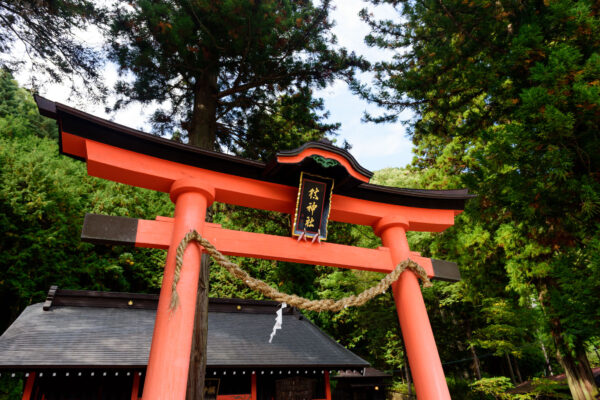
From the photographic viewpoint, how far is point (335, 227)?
8.39 metres

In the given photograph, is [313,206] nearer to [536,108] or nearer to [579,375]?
[536,108]

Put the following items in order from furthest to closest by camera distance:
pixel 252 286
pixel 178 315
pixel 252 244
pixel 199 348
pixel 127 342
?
pixel 127 342
pixel 199 348
pixel 252 244
pixel 252 286
pixel 178 315

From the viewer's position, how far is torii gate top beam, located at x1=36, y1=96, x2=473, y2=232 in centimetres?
298

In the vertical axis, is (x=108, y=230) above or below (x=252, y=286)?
above

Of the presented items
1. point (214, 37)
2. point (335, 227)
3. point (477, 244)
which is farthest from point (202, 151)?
point (477, 244)

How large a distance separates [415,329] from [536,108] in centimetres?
308

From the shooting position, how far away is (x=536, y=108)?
3.66m

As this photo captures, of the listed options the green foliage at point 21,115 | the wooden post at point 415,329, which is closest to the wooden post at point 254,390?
the wooden post at point 415,329

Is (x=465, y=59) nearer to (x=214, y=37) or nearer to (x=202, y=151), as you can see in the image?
(x=214, y=37)

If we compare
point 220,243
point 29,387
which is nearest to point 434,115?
point 220,243

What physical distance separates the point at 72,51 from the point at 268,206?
544 cm

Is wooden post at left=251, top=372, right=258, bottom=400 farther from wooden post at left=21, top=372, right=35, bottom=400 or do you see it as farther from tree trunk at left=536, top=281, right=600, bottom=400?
tree trunk at left=536, top=281, right=600, bottom=400

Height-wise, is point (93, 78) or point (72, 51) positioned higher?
point (72, 51)

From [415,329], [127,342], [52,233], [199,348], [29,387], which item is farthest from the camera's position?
[52,233]
